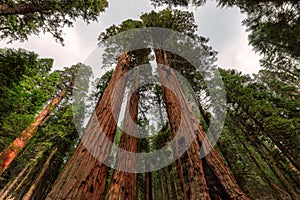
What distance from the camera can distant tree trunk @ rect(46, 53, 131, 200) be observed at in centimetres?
213

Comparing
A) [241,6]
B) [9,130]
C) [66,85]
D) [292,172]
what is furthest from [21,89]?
→ [292,172]

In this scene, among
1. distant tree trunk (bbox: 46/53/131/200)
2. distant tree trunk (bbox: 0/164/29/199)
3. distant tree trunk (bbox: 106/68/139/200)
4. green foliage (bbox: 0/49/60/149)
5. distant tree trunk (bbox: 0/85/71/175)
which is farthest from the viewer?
distant tree trunk (bbox: 0/164/29/199)

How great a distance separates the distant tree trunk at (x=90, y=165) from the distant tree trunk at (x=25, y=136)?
4807 mm

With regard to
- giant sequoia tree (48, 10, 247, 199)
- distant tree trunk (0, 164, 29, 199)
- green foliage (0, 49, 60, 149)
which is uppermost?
distant tree trunk (0, 164, 29, 199)

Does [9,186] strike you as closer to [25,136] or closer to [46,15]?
[25,136]

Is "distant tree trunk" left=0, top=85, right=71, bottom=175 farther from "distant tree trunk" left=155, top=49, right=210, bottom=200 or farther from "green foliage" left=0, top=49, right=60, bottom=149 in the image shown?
"distant tree trunk" left=155, top=49, right=210, bottom=200

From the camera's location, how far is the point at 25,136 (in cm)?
689

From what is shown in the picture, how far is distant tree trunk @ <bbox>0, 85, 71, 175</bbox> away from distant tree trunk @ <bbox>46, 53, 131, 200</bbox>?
4.81m

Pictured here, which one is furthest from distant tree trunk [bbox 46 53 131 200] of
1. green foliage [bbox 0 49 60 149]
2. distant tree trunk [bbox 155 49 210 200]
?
green foliage [bbox 0 49 60 149]

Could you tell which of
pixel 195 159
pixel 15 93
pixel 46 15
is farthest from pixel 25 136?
pixel 195 159

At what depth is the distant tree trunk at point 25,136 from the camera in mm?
7214

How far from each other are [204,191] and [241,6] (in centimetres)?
555

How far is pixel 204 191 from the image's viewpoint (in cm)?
213

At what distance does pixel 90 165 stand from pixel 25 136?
19.8 feet
